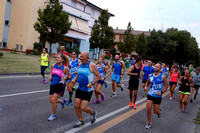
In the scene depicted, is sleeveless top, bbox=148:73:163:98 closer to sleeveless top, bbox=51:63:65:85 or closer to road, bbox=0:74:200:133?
road, bbox=0:74:200:133

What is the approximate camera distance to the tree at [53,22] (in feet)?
80.4

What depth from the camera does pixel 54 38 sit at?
2580cm

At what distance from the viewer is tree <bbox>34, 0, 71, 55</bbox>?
2452cm

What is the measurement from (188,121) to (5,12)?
99.4 feet

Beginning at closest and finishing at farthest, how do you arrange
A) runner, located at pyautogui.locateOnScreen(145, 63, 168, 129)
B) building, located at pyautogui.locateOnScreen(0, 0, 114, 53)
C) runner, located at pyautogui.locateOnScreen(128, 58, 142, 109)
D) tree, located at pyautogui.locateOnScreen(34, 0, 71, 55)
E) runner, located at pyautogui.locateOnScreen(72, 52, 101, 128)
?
runner, located at pyautogui.locateOnScreen(72, 52, 101, 128) → runner, located at pyautogui.locateOnScreen(145, 63, 168, 129) → runner, located at pyautogui.locateOnScreen(128, 58, 142, 109) → tree, located at pyautogui.locateOnScreen(34, 0, 71, 55) → building, located at pyautogui.locateOnScreen(0, 0, 114, 53)

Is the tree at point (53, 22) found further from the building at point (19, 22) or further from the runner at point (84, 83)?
the runner at point (84, 83)

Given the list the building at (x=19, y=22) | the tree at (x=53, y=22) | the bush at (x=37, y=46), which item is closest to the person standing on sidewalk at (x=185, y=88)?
the tree at (x=53, y=22)

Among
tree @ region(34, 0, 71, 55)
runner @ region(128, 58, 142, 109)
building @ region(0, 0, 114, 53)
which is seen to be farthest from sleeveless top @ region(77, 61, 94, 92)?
building @ region(0, 0, 114, 53)

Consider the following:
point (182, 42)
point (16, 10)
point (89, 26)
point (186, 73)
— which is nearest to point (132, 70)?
point (186, 73)

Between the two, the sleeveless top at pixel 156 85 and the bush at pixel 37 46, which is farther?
the bush at pixel 37 46

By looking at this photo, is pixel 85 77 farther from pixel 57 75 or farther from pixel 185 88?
pixel 185 88

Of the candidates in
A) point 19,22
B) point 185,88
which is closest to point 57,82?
point 185,88

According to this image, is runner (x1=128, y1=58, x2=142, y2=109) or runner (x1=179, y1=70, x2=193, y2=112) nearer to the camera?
runner (x1=128, y1=58, x2=142, y2=109)

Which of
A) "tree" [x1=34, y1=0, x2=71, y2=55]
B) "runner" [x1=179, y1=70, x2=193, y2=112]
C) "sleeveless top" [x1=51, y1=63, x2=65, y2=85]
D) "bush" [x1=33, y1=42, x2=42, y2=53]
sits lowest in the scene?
"runner" [x1=179, y1=70, x2=193, y2=112]
